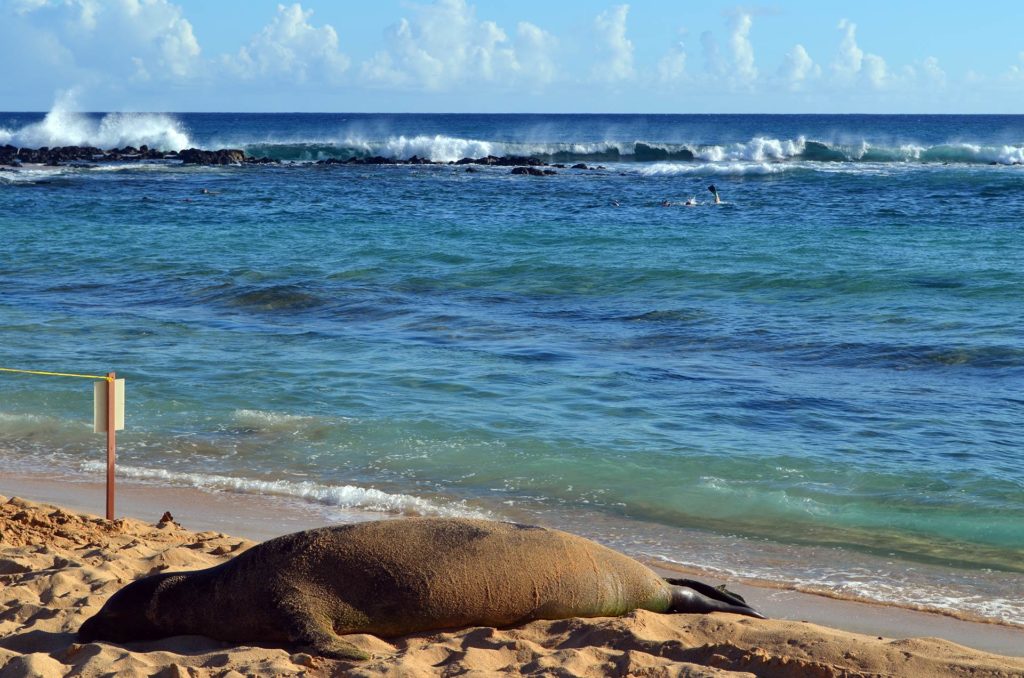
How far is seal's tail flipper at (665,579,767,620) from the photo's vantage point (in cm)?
556

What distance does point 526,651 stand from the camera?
16.4 ft

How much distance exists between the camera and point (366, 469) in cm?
857

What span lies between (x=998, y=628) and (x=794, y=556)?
1.37 metres

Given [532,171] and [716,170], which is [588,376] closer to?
[532,171]

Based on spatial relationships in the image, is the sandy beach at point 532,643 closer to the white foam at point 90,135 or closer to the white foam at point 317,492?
the white foam at point 317,492

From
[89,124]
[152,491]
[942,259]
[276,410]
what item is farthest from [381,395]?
[89,124]

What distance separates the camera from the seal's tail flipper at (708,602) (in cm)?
556

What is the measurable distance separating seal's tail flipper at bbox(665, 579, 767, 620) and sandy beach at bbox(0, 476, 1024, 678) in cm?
14

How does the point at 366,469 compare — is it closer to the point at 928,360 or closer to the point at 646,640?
the point at 646,640

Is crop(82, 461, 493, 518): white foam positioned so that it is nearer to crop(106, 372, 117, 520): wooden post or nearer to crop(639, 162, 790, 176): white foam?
crop(106, 372, 117, 520): wooden post

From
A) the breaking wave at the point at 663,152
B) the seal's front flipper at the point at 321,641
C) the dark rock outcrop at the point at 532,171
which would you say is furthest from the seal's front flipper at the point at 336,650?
the breaking wave at the point at 663,152

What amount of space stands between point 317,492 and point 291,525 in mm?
669

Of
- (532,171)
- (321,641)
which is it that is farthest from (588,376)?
(532,171)

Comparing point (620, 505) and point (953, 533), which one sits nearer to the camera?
point (953, 533)
